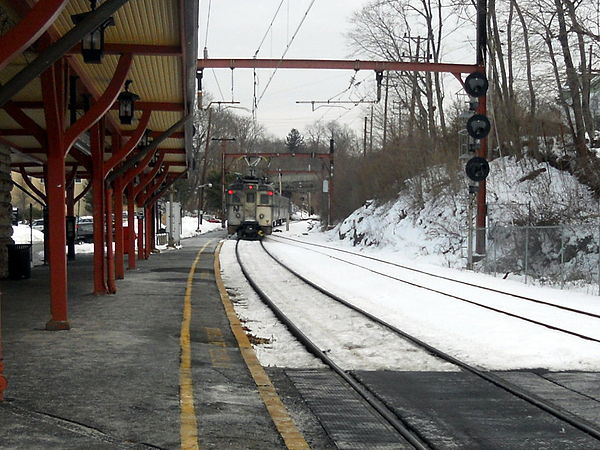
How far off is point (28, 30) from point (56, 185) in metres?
4.10

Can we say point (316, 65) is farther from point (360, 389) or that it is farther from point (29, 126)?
point (360, 389)

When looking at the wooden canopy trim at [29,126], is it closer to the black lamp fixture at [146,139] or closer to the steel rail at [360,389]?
the steel rail at [360,389]

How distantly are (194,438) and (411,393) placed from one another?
2581 mm

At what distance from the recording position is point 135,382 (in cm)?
725

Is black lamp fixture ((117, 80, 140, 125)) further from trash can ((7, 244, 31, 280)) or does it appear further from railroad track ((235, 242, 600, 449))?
trash can ((7, 244, 31, 280))

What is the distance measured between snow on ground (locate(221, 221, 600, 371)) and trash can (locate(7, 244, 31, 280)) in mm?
4605

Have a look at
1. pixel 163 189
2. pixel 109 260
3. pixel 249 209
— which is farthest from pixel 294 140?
pixel 109 260

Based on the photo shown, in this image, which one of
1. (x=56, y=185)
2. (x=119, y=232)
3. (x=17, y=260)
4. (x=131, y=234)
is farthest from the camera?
(x=131, y=234)

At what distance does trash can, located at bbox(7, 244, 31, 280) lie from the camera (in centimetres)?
1823

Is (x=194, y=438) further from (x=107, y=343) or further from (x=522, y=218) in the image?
(x=522, y=218)

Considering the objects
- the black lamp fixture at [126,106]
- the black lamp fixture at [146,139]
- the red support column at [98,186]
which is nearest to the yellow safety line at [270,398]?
the red support column at [98,186]

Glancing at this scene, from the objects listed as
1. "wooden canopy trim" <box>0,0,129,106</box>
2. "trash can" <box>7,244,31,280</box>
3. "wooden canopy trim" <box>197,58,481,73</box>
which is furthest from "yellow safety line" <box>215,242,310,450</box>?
"wooden canopy trim" <box>197,58,481,73</box>

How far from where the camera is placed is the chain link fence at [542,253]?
68.3ft

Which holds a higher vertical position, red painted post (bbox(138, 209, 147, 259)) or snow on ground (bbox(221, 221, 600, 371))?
red painted post (bbox(138, 209, 147, 259))
